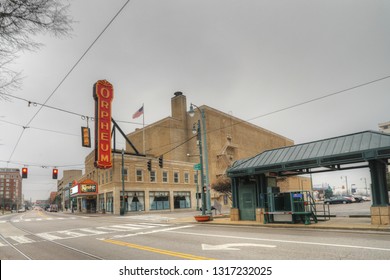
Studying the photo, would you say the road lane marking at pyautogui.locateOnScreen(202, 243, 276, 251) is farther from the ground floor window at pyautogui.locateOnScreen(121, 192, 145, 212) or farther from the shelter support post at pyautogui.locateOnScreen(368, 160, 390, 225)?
the ground floor window at pyautogui.locateOnScreen(121, 192, 145, 212)

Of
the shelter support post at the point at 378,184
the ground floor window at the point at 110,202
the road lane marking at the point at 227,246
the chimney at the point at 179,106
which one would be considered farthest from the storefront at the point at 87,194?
the shelter support post at the point at 378,184

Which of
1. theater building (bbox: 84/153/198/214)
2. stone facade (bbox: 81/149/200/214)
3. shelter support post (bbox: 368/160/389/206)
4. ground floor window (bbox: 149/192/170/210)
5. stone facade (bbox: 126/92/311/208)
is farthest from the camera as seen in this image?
stone facade (bbox: 126/92/311/208)

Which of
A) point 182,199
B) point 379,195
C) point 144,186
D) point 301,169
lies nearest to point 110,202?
point 144,186

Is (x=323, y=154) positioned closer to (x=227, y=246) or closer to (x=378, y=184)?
(x=378, y=184)

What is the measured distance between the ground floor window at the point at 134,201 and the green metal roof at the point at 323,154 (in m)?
26.6

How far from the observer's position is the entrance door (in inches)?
801

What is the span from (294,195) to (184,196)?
36658mm

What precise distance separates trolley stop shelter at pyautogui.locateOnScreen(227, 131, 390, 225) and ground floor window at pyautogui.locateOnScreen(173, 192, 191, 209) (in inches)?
1203

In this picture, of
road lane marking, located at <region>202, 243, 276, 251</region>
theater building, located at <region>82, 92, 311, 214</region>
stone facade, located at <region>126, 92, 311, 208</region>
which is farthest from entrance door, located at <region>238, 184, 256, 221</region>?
stone facade, located at <region>126, 92, 311, 208</region>

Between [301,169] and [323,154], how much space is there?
6.63 feet

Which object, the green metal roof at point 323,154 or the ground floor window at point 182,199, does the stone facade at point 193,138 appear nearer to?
the ground floor window at point 182,199

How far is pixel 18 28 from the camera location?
270 inches
